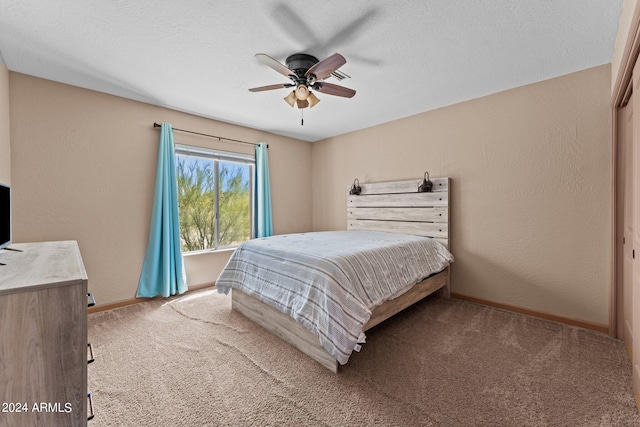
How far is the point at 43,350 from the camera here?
37.6 inches

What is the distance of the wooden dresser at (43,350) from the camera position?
0.92m

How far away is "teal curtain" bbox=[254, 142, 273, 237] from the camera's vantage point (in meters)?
4.27

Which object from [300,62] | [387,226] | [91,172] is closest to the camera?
[300,62]

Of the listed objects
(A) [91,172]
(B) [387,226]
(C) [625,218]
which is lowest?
(B) [387,226]

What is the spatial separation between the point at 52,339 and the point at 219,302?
7.80 ft

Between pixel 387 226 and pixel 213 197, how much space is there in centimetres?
258

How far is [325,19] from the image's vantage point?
6.07ft

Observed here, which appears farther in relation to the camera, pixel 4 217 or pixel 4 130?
pixel 4 130

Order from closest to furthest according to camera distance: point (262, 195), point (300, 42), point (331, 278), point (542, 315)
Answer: point (331, 278) < point (300, 42) < point (542, 315) < point (262, 195)

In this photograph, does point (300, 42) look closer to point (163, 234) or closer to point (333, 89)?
point (333, 89)

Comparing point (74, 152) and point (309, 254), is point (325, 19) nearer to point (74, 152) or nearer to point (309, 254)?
point (309, 254)

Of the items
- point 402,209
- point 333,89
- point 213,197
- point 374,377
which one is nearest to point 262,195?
point 213,197

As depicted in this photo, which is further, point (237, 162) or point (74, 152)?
point (237, 162)

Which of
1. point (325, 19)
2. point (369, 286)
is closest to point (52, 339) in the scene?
point (369, 286)
